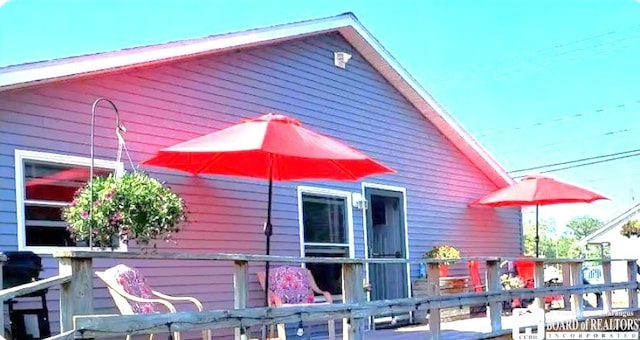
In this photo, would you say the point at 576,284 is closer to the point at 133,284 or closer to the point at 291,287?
the point at 291,287

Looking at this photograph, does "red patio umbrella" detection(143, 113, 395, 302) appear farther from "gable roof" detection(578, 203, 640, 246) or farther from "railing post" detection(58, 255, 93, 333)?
"gable roof" detection(578, 203, 640, 246)

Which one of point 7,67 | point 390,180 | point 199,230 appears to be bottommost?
point 199,230

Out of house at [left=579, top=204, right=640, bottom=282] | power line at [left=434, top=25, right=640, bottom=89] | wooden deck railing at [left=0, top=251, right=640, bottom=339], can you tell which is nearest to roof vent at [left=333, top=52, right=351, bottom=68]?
wooden deck railing at [left=0, top=251, right=640, bottom=339]

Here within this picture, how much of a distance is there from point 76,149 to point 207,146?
1299 mm

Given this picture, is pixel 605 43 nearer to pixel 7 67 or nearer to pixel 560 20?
pixel 560 20

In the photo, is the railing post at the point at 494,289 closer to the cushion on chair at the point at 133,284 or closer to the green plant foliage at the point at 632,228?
the cushion on chair at the point at 133,284

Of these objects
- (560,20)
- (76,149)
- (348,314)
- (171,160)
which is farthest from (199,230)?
(560,20)

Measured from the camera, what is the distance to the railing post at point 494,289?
660 centimetres

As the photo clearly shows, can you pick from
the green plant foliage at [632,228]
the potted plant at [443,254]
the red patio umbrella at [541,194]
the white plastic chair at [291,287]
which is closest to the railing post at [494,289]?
the white plastic chair at [291,287]

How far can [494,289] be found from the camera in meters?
6.65

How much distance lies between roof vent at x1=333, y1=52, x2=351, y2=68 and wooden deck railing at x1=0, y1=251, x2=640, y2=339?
3250mm

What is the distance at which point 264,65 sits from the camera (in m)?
7.48

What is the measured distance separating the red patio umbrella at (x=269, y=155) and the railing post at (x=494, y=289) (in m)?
1.76

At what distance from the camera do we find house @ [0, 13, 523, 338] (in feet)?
17.6
